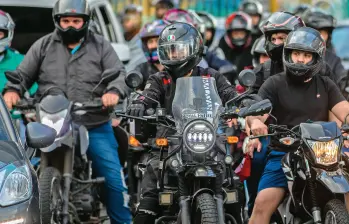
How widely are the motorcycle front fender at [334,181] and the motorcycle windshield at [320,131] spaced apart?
253 mm

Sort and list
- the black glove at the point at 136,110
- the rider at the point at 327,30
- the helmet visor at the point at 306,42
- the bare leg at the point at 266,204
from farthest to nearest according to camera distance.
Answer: the rider at the point at 327,30 → the helmet visor at the point at 306,42 → the bare leg at the point at 266,204 → the black glove at the point at 136,110

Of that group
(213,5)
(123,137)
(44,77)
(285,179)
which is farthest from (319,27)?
(213,5)

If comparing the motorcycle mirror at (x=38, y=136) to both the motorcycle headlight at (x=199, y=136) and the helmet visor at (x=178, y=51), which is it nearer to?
the helmet visor at (x=178, y=51)

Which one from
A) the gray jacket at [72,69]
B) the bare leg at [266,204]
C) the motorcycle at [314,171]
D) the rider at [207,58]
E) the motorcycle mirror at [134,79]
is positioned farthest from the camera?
the rider at [207,58]

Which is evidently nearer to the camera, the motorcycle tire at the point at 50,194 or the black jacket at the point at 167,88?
the black jacket at the point at 167,88

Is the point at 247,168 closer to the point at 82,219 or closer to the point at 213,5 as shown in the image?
the point at 82,219

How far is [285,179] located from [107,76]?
6.03 feet

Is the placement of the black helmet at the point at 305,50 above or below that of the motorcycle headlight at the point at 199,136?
above

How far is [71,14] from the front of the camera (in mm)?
11078

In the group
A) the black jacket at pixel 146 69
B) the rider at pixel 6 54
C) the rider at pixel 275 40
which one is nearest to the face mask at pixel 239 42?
the black jacket at pixel 146 69

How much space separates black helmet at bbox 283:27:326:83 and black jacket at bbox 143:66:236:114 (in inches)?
25.0

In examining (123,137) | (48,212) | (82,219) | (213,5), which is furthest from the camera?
(213,5)

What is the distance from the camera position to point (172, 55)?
8.84 meters

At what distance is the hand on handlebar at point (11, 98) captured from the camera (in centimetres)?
1055
